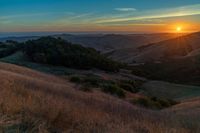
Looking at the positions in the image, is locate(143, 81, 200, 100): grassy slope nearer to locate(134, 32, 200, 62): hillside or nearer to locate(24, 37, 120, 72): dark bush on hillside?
locate(24, 37, 120, 72): dark bush on hillside

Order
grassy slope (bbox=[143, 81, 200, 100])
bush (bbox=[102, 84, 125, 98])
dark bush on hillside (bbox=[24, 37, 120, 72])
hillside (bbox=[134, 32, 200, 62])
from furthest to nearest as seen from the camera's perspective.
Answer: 1. hillside (bbox=[134, 32, 200, 62])
2. dark bush on hillside (bbox=[24, 37, 120, 72])
3. grassy slope (bbox=[143, 81, 200, 100])
4. bush (bbox=[102, 84, 125, 98])

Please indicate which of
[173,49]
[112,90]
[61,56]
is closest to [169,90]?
[112,90]

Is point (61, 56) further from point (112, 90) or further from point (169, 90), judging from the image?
point (112, 90)

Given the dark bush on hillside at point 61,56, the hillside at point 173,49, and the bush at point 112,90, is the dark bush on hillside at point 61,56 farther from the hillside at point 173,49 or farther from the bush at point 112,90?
the hillside at point 173,49

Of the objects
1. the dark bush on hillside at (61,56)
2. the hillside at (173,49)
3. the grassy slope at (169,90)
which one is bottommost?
the hillside at (173,49)

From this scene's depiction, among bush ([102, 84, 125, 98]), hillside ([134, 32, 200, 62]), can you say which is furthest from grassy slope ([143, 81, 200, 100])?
hillside ([134, 32, 200, 62])

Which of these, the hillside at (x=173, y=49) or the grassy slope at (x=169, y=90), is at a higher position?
the grassy slope at (x=169, y=90)

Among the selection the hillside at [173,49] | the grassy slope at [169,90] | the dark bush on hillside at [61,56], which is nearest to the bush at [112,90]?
the grassy slope at [169,90]

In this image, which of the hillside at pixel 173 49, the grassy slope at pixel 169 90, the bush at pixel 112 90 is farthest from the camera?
the hillside at pixel 173 49

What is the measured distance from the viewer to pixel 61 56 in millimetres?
60312

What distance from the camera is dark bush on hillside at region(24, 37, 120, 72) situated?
5928 centimetres

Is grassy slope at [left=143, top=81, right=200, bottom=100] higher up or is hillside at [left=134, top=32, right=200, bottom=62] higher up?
grassy slope at [left=143, top=81, right=200, bottom=100]

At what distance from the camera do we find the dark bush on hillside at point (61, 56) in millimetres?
59281

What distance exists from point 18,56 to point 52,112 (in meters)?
59.1
